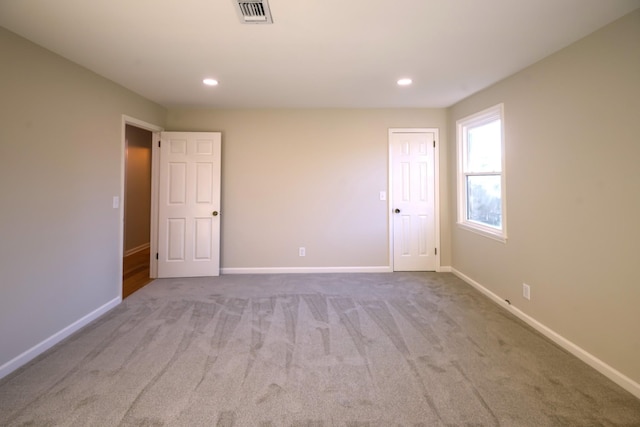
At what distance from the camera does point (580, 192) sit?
227 cm

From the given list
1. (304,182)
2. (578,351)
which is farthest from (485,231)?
(304,182)

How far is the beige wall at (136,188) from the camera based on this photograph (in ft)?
18.2

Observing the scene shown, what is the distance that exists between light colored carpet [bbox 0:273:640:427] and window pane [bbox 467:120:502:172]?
1.64 metres

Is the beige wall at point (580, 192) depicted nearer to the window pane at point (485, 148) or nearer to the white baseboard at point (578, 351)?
the white baseboard at point (578, 351)

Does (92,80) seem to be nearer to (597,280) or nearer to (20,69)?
(20,69)

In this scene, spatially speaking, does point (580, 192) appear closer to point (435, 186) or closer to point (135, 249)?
point (435, 186)

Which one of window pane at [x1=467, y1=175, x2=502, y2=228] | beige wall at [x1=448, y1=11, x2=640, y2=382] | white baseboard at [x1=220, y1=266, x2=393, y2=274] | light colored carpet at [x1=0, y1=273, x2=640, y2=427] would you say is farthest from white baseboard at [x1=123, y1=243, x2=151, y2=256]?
beige wall at [x1=448, y1=11, x2=640, y2=382]

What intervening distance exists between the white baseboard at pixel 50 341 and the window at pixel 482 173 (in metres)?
4.27

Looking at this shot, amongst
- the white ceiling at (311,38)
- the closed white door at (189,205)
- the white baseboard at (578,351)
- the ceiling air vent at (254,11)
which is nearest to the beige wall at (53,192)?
the white ceiling at (311,38)

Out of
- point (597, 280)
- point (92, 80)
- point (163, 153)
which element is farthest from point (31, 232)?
point (597, 280)

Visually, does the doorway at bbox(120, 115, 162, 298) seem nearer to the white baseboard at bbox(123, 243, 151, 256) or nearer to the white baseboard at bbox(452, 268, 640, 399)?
the white baseboard at bbox(123, 243, 151, 256)

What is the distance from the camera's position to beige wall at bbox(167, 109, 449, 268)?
439cm

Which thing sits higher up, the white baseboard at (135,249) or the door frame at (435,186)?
the door frame at (435,186)

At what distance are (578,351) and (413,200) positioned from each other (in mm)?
2603
